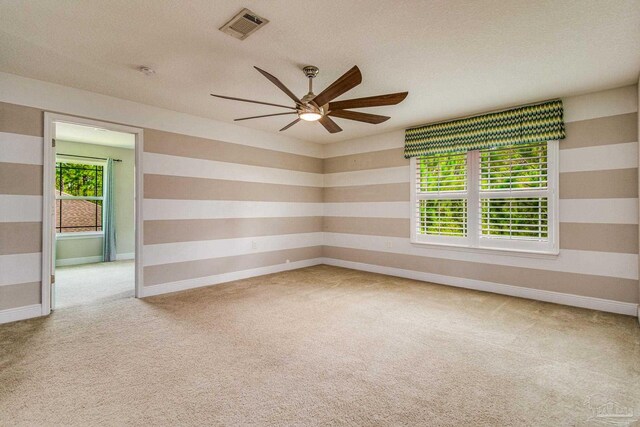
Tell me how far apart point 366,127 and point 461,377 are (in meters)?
3.94

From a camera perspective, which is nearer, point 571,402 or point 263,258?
point 571,402

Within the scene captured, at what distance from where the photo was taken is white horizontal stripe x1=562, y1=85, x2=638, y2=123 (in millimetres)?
3512

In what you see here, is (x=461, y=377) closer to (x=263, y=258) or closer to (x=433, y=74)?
(x=433, y=74)

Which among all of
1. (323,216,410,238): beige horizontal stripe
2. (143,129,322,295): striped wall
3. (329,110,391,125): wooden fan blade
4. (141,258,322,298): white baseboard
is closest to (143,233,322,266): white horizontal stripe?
(143,129,322,295): striped wall

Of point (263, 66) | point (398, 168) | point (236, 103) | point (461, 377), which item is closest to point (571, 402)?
point (461, 377)

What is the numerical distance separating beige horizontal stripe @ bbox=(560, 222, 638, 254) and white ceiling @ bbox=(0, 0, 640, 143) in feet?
5.17

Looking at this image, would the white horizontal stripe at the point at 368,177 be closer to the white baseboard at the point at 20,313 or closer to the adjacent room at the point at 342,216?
the adjacent room at the point at 342,216

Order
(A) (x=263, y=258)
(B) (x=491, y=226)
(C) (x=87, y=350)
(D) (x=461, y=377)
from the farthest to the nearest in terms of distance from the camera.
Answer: (A) (x=263, y=258) < (B) (x=491, y=226) < (C) (x=87, y=350) < (D) (x=461, y=377)

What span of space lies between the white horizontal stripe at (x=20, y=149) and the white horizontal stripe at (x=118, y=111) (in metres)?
0.36

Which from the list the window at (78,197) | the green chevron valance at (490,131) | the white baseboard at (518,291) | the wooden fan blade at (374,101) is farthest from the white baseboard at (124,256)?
the wooden fan blade at (374,101)

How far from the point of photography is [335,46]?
272 centimetres

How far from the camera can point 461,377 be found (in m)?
2.27

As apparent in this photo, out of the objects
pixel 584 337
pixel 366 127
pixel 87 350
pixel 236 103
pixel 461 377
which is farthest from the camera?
pixel 366 127

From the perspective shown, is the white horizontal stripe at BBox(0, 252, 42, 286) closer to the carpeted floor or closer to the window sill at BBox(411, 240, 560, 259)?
the carpeted floor
